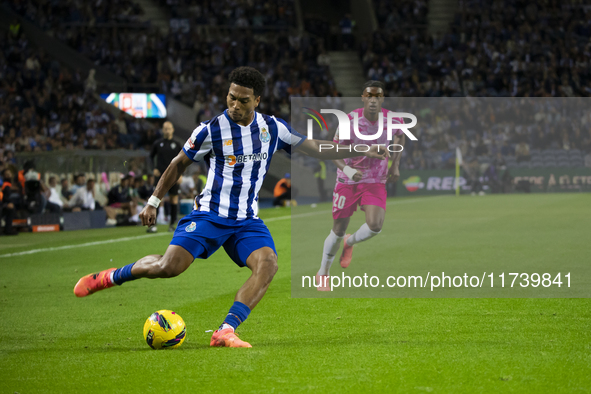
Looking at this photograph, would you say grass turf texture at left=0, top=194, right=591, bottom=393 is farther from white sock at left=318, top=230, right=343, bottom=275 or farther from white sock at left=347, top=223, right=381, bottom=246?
white sock at left=347, top=223, right=381, bottom=246

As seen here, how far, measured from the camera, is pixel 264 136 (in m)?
5.52

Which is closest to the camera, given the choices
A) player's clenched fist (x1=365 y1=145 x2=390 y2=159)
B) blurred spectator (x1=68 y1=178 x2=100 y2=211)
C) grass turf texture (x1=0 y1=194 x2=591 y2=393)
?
grass turf texture (x1=0 y1=194 x2=591 y2=393)

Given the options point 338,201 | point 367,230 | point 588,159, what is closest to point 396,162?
point 338,201

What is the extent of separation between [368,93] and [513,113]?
3.32 metres

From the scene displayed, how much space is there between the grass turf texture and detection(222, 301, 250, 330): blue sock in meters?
0.23

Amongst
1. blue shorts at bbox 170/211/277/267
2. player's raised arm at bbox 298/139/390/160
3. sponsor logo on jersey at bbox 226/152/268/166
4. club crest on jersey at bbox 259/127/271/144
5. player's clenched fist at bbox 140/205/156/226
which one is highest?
club crest on jersey at bbox 259/127/271/144

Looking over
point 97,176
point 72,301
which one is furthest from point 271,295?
point 97,176

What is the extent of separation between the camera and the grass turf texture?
13.6 feet

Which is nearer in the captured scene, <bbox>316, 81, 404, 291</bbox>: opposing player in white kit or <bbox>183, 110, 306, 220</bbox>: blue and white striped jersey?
<bbox>183, 110, 306, 220</bbox>: blue and white striped jersey

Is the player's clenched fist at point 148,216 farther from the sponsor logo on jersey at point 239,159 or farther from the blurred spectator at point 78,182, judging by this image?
the blurred spectator at point 78,182

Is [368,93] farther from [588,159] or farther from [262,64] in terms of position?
[262,64]

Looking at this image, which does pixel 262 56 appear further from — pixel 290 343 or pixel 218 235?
pixel 290 343

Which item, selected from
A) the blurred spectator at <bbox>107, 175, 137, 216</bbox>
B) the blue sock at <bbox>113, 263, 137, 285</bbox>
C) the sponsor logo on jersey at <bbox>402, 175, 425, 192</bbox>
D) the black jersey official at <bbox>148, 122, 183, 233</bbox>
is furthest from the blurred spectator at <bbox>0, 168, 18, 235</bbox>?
the blue sock at <bbox>113, 263, 137, 285</bbox>

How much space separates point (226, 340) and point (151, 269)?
2.54ft
